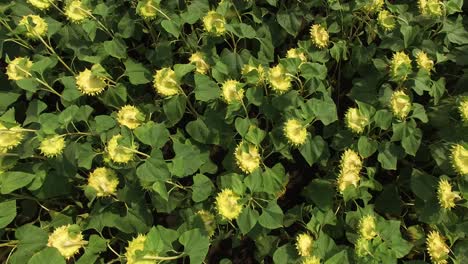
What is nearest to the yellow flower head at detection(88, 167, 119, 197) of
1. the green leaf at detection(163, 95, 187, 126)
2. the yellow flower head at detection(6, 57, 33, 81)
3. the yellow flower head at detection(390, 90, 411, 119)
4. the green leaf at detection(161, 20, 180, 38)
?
the green leaf at detection(163, 95, 187, 126)

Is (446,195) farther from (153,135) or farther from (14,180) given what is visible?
(14,180)

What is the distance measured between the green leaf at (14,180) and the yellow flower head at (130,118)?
54 cm

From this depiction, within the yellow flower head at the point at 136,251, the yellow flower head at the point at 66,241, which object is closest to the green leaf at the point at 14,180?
the yellow flower head at the point at 66,241

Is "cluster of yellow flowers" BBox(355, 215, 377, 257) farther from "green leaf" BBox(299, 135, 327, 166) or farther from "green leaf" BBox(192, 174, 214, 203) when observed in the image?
"green leaf" BBox(192, 174, 214, 203)

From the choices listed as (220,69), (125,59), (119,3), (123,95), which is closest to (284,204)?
(220,69)

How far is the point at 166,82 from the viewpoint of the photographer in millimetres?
1966

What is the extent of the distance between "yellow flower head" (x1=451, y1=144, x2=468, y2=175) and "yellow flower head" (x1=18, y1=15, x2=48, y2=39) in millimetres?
2112

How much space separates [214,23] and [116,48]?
59 cm

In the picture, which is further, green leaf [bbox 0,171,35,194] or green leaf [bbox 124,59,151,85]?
green leaf [bbox 124,59,151,85]

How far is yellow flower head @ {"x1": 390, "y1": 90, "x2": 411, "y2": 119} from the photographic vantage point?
1.81 meters

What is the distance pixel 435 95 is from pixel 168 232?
1474mm

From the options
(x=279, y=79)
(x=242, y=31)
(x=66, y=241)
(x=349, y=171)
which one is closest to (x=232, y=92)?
(x=279, y=79)

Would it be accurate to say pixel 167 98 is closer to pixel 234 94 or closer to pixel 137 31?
pixel 234 94

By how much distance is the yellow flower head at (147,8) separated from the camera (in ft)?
6.76
